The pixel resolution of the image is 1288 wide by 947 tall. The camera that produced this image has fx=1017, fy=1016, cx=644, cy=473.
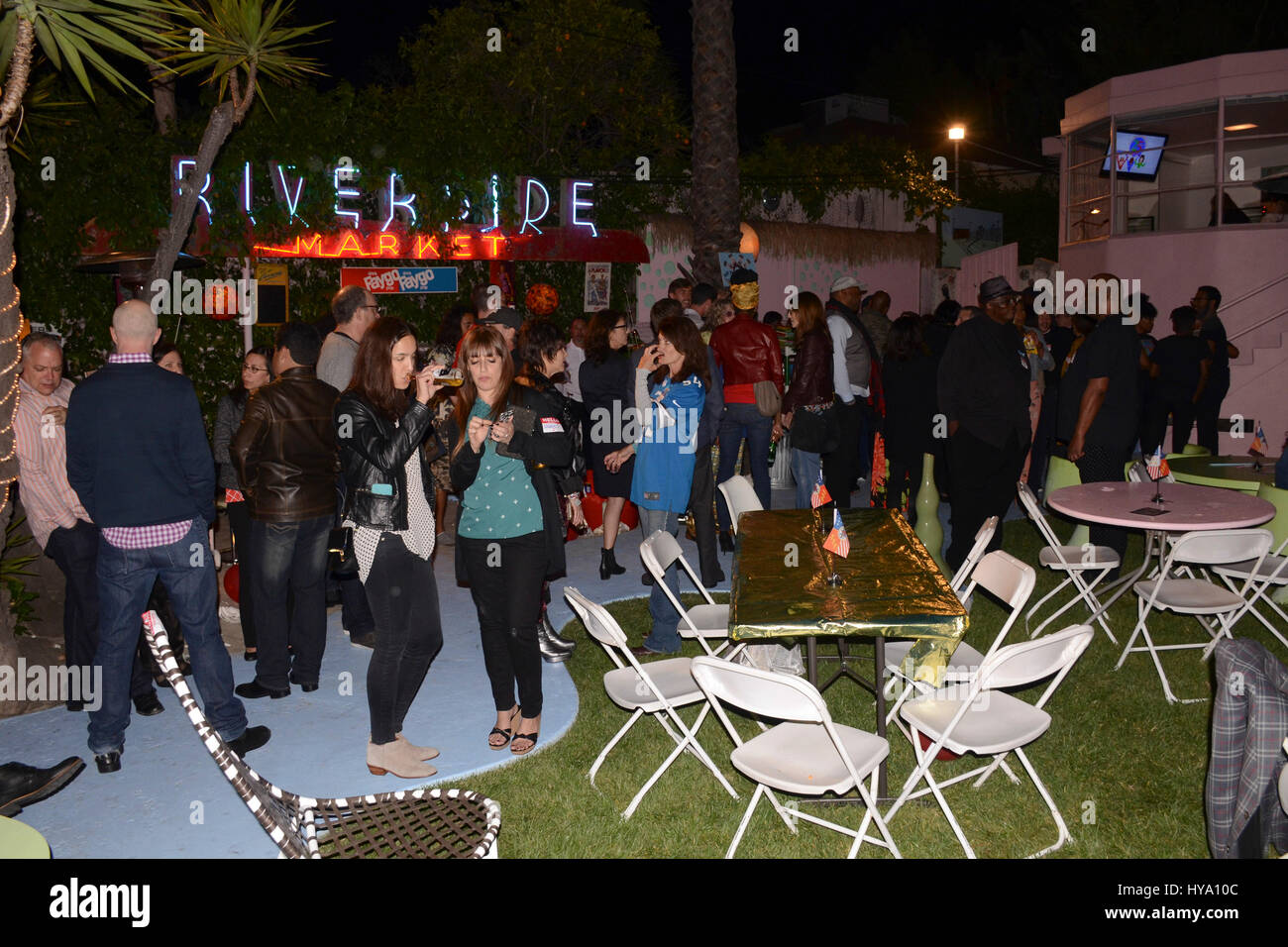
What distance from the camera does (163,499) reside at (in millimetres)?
4109

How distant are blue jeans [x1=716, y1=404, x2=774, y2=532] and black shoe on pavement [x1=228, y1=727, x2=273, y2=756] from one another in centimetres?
387

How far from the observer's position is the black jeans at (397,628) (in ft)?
13.0

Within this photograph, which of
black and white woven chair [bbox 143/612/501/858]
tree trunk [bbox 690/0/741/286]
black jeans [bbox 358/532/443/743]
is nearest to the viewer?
black and white woven chair [bbox 143/612/501/858]

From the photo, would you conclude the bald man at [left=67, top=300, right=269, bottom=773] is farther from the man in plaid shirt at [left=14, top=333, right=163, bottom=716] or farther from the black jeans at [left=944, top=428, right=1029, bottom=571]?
the black jeans at [left=944, top=428, right=1029, bottom=571]

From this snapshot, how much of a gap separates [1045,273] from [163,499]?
1033cm

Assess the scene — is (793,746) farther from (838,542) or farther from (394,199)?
(394,199)

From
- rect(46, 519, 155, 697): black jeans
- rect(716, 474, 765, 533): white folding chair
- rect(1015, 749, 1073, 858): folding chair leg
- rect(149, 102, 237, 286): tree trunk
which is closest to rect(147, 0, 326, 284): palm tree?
rect(149, 102, 237, 286): tree trunk

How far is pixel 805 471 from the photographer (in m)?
7.28

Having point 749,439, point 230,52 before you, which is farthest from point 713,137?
point 230,52

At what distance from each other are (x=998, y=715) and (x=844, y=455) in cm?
421

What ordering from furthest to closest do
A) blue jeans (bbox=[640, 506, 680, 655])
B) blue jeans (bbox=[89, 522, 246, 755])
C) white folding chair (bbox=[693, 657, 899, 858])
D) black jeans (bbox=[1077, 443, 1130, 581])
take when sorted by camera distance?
black jeans (bbox=[1077, 443, 1130, 581]), blue jeans (bbox=[640, 506, 680, 655]), blue jeans (bbox=[89, 522, 246, 755]), white folding chair (bbox=[693, 657, 899, 858])

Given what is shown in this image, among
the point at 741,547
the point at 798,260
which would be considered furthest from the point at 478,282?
the point at 741,547

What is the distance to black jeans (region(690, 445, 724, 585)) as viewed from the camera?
20.0 feet
